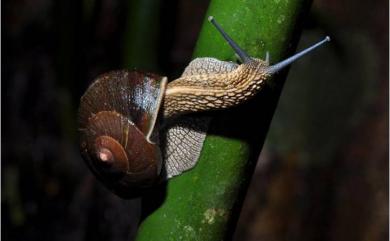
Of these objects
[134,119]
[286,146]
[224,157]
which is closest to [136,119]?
[134,119]

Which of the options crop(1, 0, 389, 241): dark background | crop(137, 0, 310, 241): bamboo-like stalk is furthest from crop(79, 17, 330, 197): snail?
crop(1, 0, 389, 241): dark background

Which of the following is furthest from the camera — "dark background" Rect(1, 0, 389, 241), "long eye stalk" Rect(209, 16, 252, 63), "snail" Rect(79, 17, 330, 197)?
"dark background" Rect(1, 0, 389, 241)

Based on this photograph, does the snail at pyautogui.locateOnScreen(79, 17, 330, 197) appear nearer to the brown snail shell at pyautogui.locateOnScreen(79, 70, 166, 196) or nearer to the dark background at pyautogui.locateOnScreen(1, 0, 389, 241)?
the brown snail shell at pyautogui.locateOnScreen(79, 70, 166, 196)
